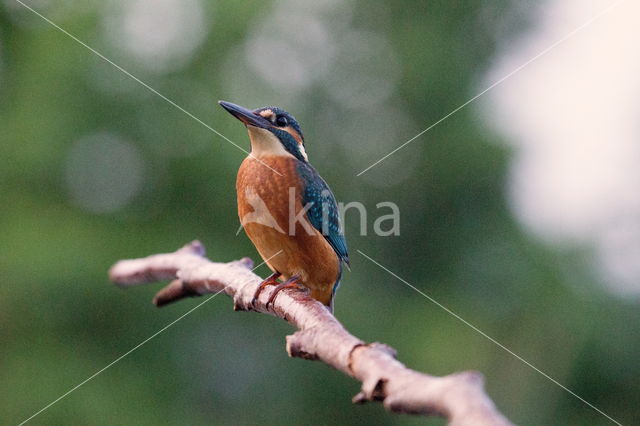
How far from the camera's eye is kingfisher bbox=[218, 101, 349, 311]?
8.43ft

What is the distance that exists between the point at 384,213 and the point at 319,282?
3.66 metres

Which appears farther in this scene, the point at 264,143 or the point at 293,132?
the point at 293,132

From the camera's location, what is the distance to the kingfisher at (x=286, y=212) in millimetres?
2570

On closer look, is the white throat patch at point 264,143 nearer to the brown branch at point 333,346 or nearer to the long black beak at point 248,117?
the long black beak at point 248,117

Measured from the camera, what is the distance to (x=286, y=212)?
2.64 meters

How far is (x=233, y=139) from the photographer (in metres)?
5.41

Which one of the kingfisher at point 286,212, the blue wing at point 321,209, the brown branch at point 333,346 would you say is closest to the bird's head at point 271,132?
the kingfisher at point 286,212

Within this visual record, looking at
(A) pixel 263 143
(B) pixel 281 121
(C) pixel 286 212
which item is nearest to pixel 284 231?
(C) pixel 286 212

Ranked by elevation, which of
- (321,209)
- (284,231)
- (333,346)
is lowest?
(333,346)

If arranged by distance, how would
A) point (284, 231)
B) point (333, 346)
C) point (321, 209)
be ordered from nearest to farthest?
1. point (333, 346)
2. point (284, 231)
3. point (321, 209)

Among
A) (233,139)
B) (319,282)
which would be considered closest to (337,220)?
(319,282)

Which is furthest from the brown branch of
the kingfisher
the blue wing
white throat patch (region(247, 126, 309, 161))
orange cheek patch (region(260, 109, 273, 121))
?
orange cheek patch (region(260, 109, 273, 121))

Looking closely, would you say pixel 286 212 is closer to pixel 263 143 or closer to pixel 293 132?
pixel 263 143

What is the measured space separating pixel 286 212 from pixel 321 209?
9.3 inches
